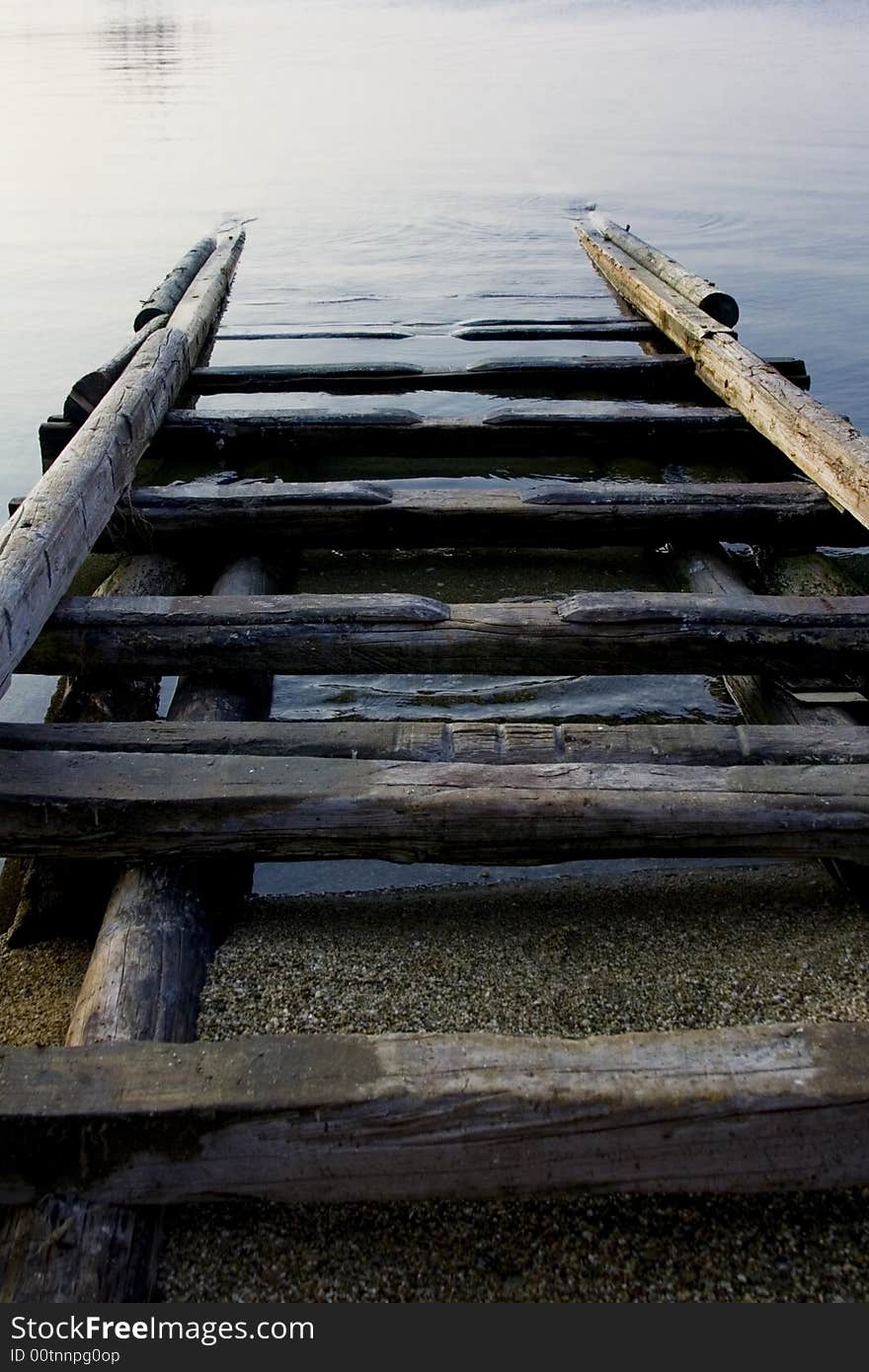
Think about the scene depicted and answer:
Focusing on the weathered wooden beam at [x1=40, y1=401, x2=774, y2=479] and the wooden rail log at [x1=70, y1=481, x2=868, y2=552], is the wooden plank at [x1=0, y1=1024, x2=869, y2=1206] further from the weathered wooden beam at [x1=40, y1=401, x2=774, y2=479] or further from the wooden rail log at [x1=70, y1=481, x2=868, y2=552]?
the weathered wooden beam at [x1=40, y1=401, x2=774, y2=479]

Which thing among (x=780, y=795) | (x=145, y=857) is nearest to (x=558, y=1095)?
(x=780, y=795)

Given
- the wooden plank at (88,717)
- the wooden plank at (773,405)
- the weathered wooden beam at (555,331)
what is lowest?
the wooden plank at (88,717)

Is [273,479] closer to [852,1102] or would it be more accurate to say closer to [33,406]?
[33,406]

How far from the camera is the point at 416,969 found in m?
2.72

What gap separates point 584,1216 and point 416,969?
0.78 metres

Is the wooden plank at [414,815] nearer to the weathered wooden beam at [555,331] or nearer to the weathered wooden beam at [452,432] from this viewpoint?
the weathered wooden beam at [452,432]

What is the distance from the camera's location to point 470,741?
10.2ft

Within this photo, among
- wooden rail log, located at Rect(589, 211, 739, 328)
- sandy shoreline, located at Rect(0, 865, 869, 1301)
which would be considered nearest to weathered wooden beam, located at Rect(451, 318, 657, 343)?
wooden rail log, located at Rect(589, 211, 739, 328)

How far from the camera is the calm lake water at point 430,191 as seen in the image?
31.1 ft

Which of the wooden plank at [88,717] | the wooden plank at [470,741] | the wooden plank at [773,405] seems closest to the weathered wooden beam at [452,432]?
the wooden plank at [773,405]

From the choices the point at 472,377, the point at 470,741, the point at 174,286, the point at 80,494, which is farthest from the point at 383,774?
the point at 174,286

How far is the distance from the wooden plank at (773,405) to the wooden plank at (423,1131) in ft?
9.55

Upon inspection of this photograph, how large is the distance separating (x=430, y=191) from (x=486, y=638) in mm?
13602

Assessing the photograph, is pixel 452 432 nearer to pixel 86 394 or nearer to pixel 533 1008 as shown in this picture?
pixel 86 394
